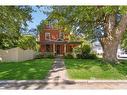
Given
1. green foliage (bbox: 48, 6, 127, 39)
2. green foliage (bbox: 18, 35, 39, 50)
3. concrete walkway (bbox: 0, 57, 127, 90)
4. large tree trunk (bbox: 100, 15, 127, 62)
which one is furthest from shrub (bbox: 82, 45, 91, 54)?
concrete walkway (bbox: 0, 57, 127, 90)

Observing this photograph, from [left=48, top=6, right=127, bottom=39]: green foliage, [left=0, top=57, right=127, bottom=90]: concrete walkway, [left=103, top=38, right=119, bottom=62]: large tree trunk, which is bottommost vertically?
[left=0, top=57, right=127, bottom=90]: concrete walkway

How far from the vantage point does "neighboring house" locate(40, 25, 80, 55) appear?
45.0 m

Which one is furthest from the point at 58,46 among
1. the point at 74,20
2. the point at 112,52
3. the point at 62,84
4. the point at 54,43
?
the point at 62,84

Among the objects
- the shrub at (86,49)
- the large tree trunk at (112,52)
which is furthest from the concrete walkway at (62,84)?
the shrub at (86,49)

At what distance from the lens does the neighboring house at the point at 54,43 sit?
45.0 metres

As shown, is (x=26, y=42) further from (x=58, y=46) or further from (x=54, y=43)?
(x=58, y=46)

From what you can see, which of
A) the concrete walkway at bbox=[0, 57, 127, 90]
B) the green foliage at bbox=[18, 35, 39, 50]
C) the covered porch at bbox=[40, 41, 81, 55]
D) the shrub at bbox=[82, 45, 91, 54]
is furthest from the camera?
the covered porch at bbox=[40, 41, 81, 55]

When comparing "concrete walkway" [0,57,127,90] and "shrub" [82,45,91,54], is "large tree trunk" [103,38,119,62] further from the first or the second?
"shrub" [82,45,91,54]

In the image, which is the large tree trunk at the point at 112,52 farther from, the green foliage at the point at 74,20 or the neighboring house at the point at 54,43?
the neighboring house at the point at 54,43

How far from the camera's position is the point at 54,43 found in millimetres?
45375

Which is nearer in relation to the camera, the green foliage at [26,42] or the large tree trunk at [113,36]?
the large tree trunk at [113,36]

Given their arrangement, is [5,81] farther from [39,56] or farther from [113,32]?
[39,56]
